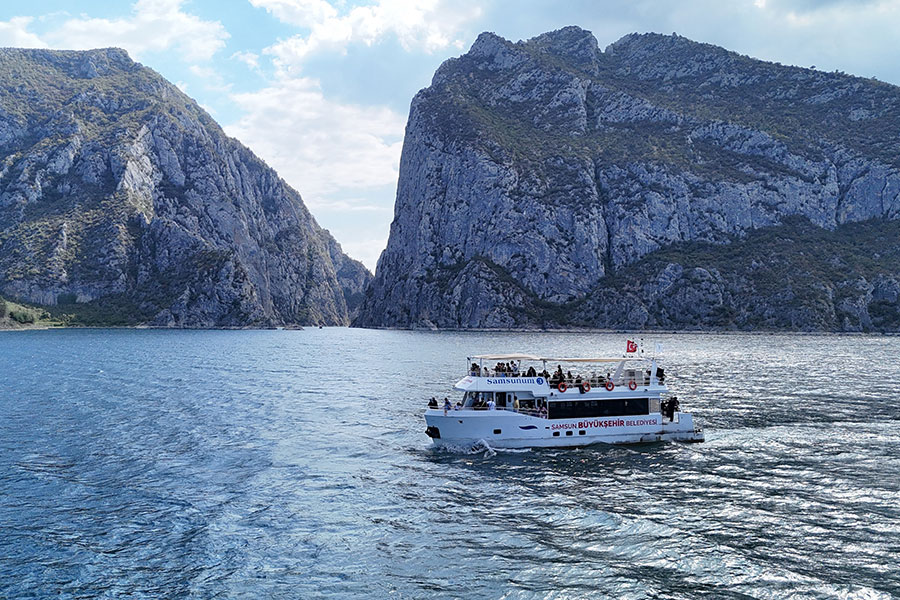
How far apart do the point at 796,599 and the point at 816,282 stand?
194m

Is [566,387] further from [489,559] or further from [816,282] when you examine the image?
[816,282]

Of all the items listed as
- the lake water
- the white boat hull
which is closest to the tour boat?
the white boat hull

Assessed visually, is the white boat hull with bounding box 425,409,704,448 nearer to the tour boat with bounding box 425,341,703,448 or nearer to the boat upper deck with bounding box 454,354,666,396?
the tour boat with bounding box 425,341,703,448

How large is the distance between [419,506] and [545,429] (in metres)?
14.8

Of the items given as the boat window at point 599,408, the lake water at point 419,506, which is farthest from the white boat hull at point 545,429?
the lake water at point 419,506

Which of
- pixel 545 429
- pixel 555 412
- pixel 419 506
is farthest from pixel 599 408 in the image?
pixel 419 506

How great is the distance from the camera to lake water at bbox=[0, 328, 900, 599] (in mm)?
20734

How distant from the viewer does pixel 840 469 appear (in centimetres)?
3434

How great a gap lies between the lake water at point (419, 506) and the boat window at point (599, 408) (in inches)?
106

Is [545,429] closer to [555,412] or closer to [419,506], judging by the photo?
[555,412]

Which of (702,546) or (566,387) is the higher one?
(566,387)

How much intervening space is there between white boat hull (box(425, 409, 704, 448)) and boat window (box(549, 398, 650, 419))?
0.37 m

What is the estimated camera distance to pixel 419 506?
93.8ft

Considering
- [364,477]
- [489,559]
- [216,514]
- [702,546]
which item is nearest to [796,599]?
[702,546]
